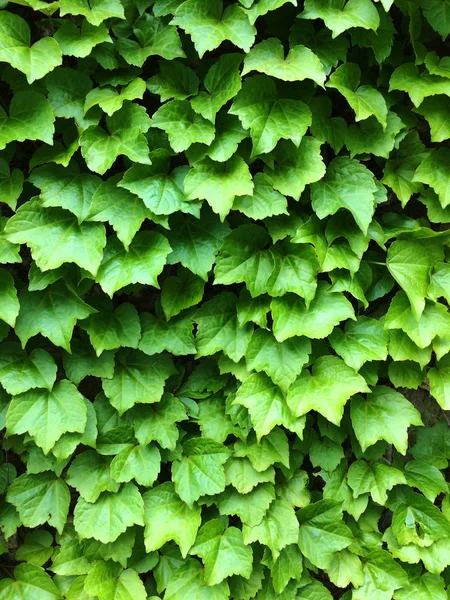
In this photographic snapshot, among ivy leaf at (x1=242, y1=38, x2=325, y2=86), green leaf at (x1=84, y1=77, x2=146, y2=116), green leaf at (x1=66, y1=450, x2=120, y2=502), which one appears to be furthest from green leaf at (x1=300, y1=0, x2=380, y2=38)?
green leaf at (x1=66, y1=450, x2=120, y2=502)

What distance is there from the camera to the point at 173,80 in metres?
1.85

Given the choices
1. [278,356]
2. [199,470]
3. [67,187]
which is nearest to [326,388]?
[278,356]

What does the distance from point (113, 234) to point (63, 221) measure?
0.18 m

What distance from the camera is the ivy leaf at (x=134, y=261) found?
69.1 inches

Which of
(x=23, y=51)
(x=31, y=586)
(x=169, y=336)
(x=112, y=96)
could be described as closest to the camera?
(x=23, y=51)

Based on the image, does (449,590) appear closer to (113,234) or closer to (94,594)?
(94,594)

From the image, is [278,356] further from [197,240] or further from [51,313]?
[51,313]

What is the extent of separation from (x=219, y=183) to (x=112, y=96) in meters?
0.48

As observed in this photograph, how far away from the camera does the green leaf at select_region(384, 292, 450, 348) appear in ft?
6.34

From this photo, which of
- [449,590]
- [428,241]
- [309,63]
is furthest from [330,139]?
[449,590]

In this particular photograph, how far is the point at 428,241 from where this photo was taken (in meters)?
2.04

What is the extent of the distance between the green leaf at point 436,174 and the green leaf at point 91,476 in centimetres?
170

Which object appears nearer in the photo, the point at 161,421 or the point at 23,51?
the point at 23,51

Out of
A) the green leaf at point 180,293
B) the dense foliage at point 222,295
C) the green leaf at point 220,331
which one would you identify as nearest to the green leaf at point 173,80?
the dense foliage at point 222,295
